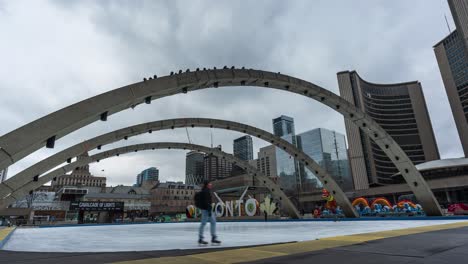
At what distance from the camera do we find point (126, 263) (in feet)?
15.0

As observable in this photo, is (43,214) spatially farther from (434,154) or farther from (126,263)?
(434,154)

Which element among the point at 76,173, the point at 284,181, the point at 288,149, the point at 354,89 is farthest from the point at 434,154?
the point at 76,173

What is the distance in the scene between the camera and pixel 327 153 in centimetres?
16138

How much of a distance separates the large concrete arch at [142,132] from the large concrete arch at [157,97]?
821cm

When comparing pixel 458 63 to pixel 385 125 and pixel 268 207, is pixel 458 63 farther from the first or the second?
pixel 268 207

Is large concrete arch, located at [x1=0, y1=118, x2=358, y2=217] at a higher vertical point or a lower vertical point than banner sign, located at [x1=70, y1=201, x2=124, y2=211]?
higher

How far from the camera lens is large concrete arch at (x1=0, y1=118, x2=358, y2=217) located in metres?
26.6

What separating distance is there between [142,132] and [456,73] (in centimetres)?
14947

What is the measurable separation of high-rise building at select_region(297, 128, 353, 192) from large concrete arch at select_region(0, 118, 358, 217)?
396 ft

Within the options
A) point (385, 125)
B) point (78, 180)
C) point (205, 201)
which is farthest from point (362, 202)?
point (78, 180)

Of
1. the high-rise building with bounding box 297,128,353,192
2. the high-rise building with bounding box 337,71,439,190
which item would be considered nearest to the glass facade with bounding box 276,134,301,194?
the high-rise building with bounding box 297,128,353,192

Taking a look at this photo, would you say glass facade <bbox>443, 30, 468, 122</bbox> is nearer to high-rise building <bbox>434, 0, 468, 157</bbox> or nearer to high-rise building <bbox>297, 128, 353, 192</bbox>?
high-rise building <bbox>434, 0, 468, 157</bbox>

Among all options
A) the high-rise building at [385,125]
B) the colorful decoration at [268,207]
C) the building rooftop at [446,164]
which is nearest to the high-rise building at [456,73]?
the high-rise building at [385,125]

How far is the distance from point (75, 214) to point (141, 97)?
68.0 m
